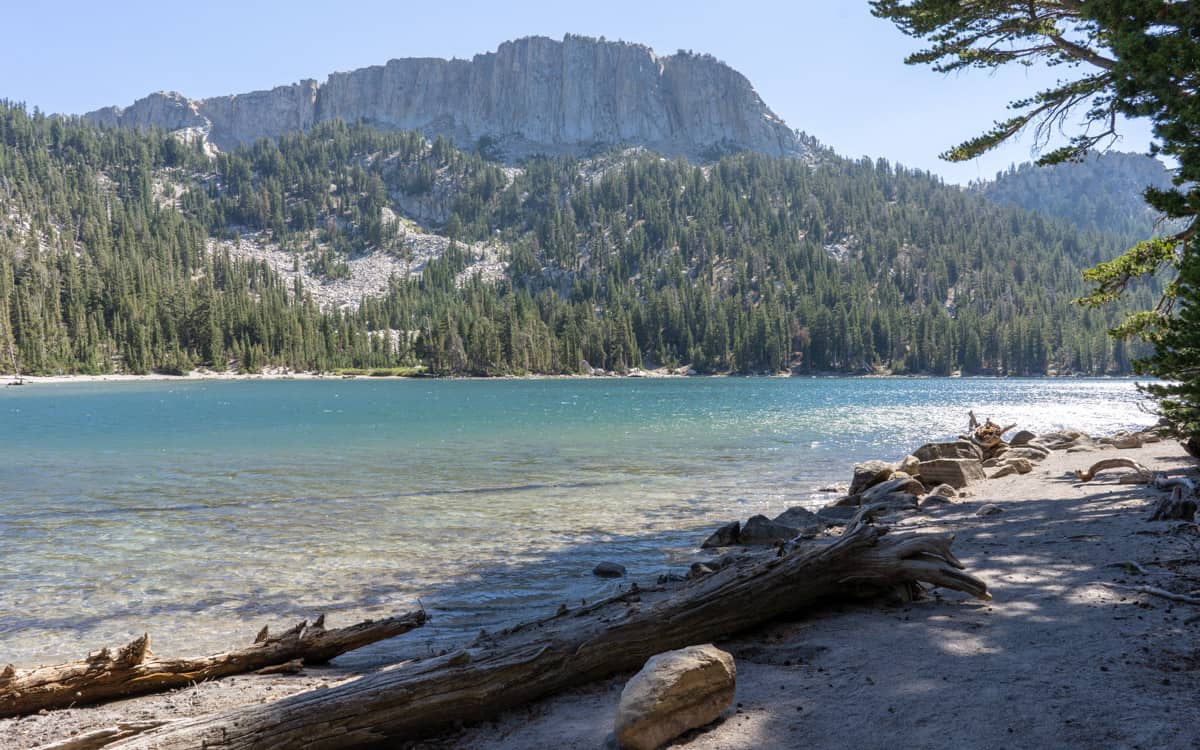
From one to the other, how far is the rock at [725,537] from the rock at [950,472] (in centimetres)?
677

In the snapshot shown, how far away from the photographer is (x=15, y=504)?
20188 mm

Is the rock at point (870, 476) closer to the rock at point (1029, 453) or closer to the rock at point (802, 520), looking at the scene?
the rock at point (802, 520)

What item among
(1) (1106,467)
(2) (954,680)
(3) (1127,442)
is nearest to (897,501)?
(1) (1106,467)

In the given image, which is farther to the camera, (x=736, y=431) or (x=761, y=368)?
(x=761, y=368)

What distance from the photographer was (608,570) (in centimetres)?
1294

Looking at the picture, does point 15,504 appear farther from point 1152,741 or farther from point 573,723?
point 1152,741

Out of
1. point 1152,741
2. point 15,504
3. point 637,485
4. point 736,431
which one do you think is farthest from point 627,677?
point 736,431

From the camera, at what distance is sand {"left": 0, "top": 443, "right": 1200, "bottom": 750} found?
5086mm

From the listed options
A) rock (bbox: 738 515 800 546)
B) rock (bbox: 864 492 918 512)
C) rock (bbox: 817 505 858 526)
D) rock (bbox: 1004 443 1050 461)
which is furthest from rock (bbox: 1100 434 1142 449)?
rock (bbox: 738 515 800 546)

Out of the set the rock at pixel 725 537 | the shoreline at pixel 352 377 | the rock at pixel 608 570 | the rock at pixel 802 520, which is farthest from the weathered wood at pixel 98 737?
the shoreline at pixel 352 377

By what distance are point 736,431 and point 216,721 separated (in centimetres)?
3926

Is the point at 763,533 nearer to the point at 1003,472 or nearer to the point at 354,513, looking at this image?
the point at 1003,472

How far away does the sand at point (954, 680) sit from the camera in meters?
5.09

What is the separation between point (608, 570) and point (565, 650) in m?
6.24
